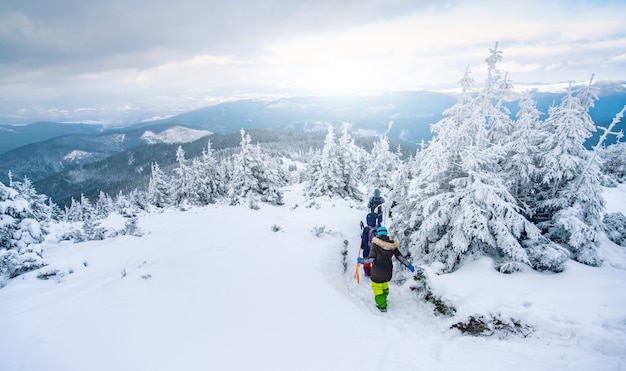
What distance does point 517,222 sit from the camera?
304 inches

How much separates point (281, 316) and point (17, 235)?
10.5 m

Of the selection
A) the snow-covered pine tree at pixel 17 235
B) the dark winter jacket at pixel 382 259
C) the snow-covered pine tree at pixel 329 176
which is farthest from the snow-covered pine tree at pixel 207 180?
the dark winter jacket at pixel 382 259

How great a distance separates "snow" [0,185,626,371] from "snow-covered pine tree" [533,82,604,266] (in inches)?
37.8

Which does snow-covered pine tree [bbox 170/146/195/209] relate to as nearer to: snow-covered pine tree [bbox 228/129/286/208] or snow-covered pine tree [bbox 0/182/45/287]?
snow-covered pine tree [bbox 228/129/286/208]

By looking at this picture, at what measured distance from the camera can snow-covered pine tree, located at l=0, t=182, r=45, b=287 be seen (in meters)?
8.45

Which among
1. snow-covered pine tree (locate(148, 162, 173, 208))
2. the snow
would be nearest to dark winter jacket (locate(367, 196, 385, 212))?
the snow

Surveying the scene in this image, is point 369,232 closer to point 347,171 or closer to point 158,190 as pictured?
point 347,171

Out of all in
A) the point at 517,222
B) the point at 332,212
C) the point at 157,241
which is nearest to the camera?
the point at 517,222

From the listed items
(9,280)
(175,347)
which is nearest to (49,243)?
(9,280)

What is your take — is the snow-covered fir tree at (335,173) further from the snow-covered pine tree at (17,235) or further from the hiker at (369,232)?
the snow-covered pine tree at (17,235)

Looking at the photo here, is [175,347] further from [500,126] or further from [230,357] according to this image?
[500,126]

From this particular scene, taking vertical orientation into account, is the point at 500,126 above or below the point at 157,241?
above

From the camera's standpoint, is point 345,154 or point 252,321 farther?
point 345,154

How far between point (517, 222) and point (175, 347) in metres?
8.89
